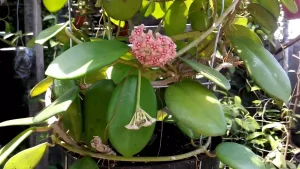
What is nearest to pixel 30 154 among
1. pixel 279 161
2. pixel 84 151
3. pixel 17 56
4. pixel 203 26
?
pixel 84 151

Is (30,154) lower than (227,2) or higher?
lower

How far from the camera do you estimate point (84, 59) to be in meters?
0.42

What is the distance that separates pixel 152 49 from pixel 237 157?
16cm

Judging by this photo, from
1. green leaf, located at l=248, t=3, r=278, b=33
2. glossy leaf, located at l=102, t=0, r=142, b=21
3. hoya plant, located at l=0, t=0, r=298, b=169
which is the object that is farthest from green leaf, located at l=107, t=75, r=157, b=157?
green leaf, located at l=248, t=3, r=278, b=33

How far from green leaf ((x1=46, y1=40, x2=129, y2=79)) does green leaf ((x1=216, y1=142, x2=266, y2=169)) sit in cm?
17

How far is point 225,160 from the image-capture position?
470 millimetres

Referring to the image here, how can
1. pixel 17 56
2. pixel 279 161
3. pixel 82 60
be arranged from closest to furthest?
pixel 82 60
pixel 279 161
pixel 17 56

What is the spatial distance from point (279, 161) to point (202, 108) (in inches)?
34.2

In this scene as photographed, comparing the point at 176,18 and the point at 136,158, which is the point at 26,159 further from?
the point at 176,18

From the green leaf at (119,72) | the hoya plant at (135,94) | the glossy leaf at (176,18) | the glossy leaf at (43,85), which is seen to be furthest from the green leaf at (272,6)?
the glossy leaf at (43,85)

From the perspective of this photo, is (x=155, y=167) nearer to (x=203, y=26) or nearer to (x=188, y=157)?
(x=188, y=157)

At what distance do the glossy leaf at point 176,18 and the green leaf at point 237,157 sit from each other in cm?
22

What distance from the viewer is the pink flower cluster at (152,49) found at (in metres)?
0.45

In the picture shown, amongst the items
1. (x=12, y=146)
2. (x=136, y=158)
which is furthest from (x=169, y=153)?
(x=12, y=146)
